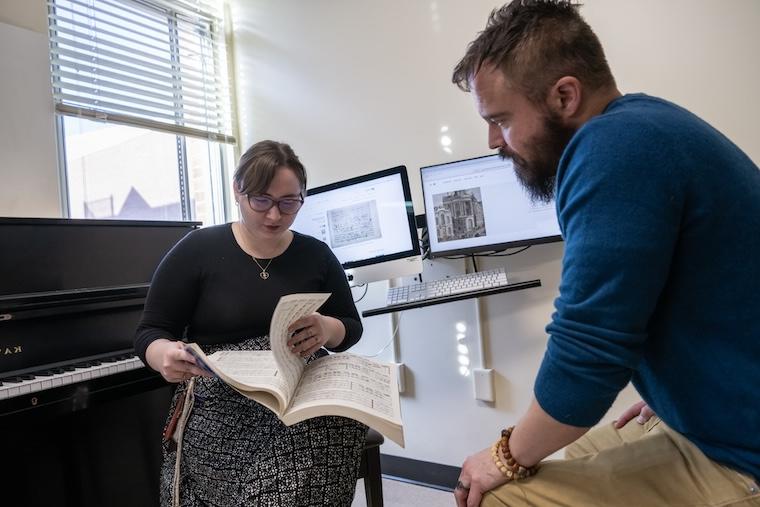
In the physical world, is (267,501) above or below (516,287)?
below

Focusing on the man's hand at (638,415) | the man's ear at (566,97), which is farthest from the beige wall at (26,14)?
the man's hand at (638,415)

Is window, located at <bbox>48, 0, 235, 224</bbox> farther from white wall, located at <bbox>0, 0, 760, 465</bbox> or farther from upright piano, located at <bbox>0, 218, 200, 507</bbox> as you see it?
upright piano, located at <bbox>0, 218, 200, 507</bbox>

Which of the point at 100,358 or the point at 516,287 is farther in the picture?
the point at 516,287

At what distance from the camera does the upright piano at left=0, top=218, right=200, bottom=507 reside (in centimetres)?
127

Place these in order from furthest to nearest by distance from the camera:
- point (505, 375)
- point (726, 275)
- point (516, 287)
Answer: point (505, 375) < point (516, 287) < point (726, 275)

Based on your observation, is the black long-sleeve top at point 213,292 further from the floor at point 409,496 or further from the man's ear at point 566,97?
the floor at point 409,496

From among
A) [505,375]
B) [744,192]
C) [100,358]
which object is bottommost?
[505,375]

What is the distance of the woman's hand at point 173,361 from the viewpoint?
→ 0.95m

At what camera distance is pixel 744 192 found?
0.61 m

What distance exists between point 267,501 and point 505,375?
1.20 metres

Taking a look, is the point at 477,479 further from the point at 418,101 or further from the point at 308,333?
the point at 418,101

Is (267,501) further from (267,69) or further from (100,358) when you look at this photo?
(267,69)

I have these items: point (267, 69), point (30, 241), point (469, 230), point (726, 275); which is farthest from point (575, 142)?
point (267, 69)

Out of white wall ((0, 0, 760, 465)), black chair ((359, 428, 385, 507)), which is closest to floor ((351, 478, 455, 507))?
white wall ((0, 0, 760, 465))
